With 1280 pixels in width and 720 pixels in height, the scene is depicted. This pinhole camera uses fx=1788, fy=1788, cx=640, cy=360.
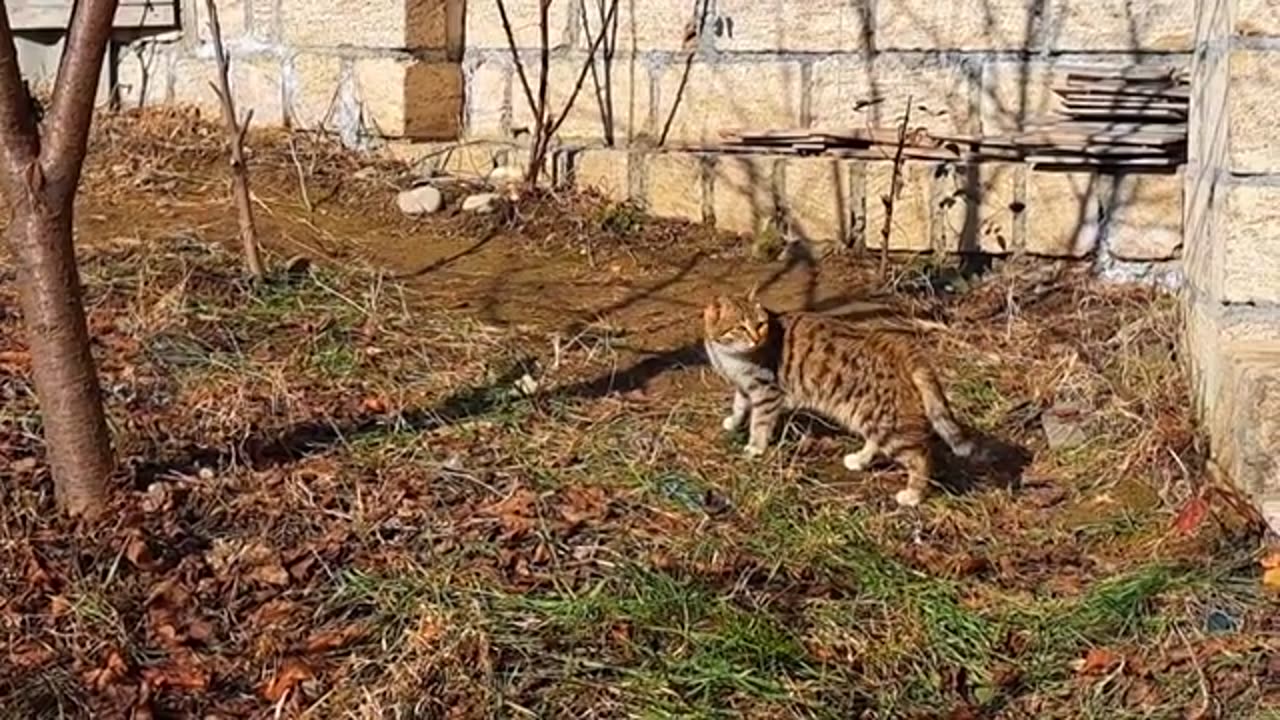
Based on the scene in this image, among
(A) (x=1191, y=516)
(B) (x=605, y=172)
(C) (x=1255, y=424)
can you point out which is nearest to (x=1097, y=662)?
(A) (x=1191, y=516)

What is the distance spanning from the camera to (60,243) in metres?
4.29

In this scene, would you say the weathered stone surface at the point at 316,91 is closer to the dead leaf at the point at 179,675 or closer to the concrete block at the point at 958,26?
the concrete block at the point at 958,26

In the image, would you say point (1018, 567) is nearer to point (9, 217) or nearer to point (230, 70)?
point (9, 217)

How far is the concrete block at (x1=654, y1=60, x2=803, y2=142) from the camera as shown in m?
7.02

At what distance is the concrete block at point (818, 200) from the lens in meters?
6.76

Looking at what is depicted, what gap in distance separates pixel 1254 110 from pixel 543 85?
3.27m

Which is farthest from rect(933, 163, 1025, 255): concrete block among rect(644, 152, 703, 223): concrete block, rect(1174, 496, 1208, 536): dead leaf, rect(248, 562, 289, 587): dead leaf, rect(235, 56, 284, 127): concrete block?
rect(248, 562, 289, 587): dead leaf

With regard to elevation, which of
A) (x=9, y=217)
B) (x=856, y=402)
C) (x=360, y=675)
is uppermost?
(x=9, y=217)

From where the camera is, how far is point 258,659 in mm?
3949

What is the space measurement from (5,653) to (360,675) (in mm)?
803

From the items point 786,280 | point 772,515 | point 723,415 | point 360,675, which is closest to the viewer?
point 360,675

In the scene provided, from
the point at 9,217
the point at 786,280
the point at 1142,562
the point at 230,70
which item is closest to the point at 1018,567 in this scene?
the point at 1142,562

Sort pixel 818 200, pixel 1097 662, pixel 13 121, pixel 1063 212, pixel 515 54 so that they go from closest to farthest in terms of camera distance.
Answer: pixel 1097 662, pixel 13 121, pixel 1063 212, pixel 818 200, pixel 515 54

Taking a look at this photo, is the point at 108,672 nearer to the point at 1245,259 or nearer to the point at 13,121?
the point at 13,121
